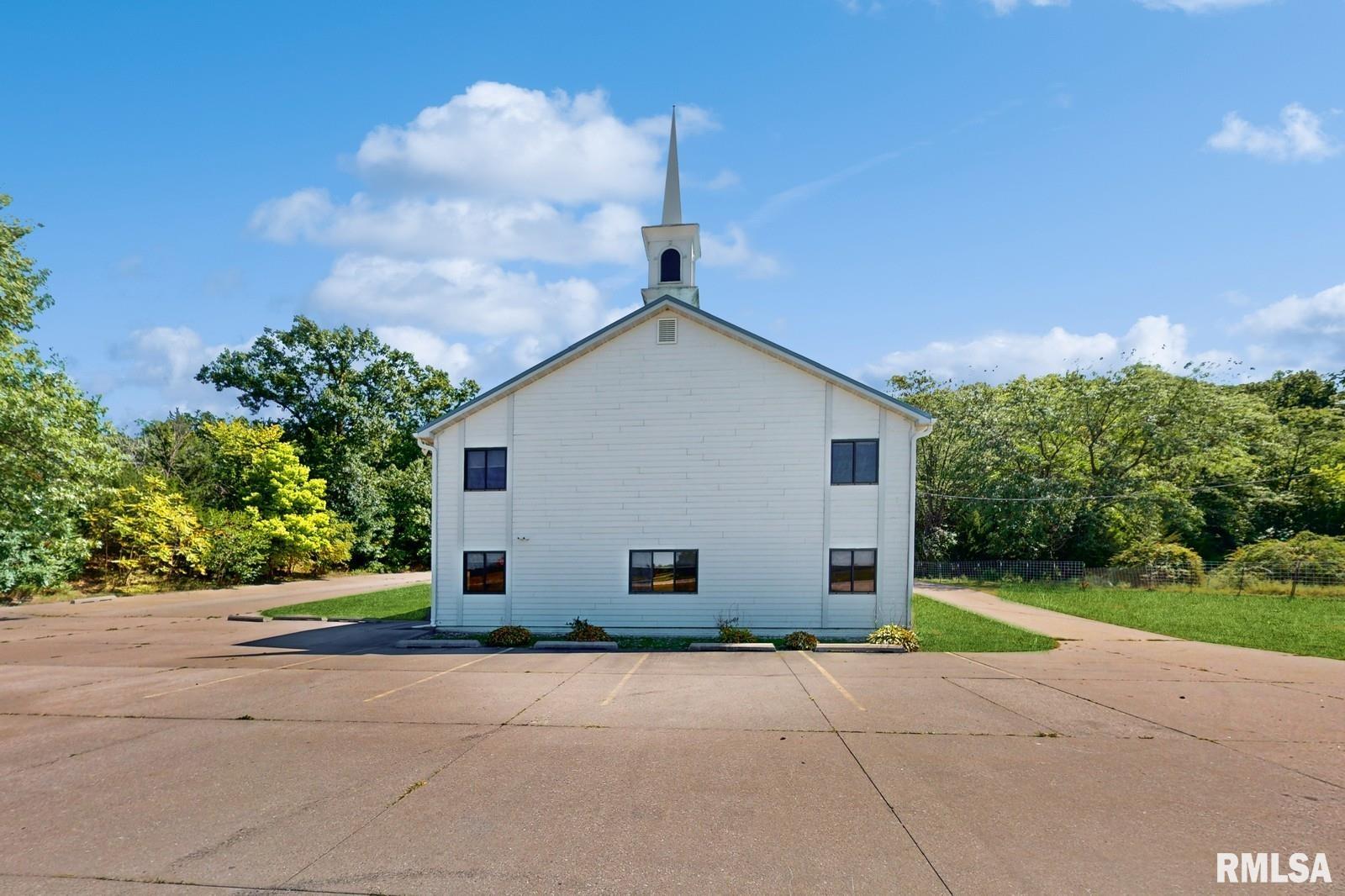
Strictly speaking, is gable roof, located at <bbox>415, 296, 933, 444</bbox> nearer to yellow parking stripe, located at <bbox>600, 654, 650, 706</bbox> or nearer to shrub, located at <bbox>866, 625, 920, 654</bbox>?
shrub, located at <bbox>866, 625, 920, 654</bbox>

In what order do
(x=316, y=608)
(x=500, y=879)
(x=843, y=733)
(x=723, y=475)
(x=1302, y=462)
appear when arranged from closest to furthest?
(x=500, y=879), (x=843, y=733), (x=723, y=475), (x=316, y=608), (x=1302, y=462)

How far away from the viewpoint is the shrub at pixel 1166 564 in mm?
30469

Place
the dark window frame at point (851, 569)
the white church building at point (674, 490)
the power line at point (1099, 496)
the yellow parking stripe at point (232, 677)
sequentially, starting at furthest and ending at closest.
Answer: the power line at point (1099, 496)
the white church building at point (674, 490)
the dark window frame at point (851, 569)
the yellow parking stripe at point (232, 677)

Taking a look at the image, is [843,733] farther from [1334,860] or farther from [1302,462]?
[1302,462]

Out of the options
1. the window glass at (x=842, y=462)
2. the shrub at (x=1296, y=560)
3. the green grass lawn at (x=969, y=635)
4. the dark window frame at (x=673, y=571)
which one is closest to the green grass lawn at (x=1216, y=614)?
the shrub at (x=1296, y=560)

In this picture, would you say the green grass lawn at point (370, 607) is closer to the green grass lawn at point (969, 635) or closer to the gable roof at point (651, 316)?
the gable roof at point (651, 316)

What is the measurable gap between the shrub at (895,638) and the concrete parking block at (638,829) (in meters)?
8.73

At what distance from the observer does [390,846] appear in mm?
5734

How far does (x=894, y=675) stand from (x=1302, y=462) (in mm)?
44640

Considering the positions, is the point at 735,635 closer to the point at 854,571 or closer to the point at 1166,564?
the point at 854,571

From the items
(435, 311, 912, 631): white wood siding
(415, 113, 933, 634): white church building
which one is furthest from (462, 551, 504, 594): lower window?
(435, 311, 912, 631): white wood siding

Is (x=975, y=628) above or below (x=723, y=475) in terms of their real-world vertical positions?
below

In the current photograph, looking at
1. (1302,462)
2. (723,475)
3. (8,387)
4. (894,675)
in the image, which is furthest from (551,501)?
(1302,462)

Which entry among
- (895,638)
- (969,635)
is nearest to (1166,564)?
(969,635)
